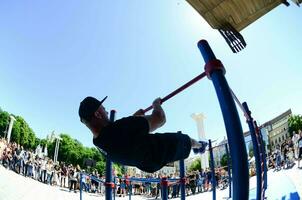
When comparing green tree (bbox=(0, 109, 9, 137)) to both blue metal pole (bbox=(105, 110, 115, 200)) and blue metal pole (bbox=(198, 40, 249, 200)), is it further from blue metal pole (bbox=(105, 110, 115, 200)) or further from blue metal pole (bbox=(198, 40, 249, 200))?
blue metal pole (bbox=(198, 40, 249, 200))

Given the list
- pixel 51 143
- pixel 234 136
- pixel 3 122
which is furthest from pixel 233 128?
pixel 51 143

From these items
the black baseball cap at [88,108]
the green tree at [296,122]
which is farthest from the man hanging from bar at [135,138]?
the green tree at [296,122]

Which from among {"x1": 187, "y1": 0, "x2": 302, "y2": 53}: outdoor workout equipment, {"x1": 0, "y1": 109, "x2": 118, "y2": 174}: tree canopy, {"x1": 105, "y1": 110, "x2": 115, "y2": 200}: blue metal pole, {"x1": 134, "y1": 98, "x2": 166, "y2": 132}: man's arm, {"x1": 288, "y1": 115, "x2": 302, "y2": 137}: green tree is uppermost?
{"x1": 288, "y1": 115, "x2": 302, "y2": 137}: green tree

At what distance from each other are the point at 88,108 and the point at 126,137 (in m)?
0.51

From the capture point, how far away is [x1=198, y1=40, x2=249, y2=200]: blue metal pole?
1353 mm

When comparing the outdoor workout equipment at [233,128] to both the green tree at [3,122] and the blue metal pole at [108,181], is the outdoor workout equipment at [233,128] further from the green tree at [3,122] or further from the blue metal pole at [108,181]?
the green tree at [3,122]

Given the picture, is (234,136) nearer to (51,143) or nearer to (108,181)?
(108,181)

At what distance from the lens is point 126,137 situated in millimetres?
2346

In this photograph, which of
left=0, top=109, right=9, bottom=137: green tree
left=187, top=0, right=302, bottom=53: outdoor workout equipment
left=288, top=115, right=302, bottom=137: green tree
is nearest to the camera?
left=187, top=0, right=302, bottom=53: outdoor workout equipment

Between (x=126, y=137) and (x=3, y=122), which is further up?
(x=3, y=122)

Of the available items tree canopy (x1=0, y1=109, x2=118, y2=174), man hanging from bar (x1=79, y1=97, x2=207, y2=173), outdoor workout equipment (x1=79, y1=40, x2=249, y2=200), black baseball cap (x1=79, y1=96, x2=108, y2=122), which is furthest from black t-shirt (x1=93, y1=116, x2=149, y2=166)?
tree canopy (x1=0, y1=109, x2=118, y2=174)

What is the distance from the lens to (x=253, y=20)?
21.9 ft

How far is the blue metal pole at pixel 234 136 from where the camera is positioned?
1353mm

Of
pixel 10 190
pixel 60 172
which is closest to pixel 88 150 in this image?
pixel 60 172
